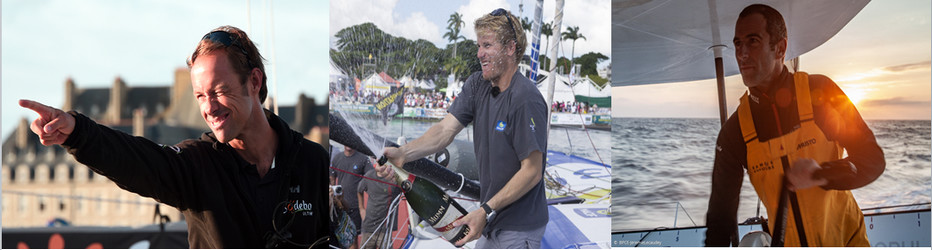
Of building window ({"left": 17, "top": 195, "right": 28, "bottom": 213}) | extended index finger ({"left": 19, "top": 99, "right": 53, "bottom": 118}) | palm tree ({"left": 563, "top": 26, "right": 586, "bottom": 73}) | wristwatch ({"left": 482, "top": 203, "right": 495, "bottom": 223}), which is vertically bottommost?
building window ({"left": 17, "top": 195, "right": 28, "bottom": 213})

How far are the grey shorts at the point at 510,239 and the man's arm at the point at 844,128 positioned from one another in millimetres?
2008

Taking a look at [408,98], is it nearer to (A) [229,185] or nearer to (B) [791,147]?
(A) [229,185]

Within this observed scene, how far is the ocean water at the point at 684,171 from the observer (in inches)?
185

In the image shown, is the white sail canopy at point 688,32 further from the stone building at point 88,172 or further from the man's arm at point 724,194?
the stone building at point 88,172

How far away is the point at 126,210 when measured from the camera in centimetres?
876

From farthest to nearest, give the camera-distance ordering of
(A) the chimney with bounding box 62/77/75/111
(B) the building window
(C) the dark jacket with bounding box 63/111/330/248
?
(B) the building window, (A) the chimney with bounding box 62/77/75/111, (C) the dark jacket with bounding box 63/111/330/248

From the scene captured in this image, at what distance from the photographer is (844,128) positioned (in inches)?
178

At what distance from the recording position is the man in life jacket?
14.8 ft

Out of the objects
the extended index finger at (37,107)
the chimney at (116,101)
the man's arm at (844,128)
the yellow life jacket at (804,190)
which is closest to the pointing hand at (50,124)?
the extended index finger at (37,107)

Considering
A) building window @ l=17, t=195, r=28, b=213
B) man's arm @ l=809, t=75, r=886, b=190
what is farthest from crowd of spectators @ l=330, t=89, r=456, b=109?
building window @ l=17, t=195, r=28, b=213

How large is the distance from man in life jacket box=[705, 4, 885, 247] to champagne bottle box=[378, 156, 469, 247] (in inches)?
74.3

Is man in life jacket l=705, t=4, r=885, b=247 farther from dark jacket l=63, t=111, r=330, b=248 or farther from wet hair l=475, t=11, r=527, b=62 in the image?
dark jacket l=63, t=111, r=330, b=248

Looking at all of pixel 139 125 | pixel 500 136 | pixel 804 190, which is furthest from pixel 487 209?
pixel 139 125

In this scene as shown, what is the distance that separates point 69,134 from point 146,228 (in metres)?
3.72
